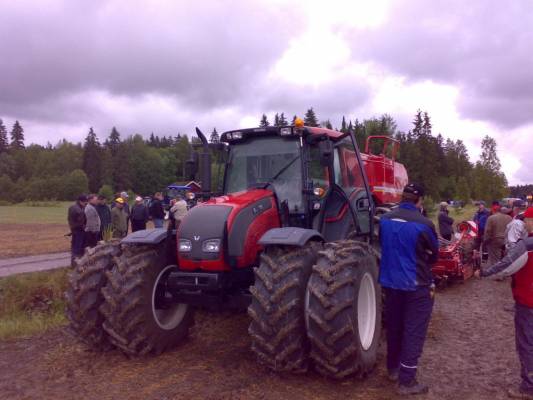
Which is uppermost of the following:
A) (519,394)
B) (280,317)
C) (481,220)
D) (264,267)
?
(264,267)

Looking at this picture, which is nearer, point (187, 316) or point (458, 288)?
point (187, 316)

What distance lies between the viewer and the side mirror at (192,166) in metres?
6.61

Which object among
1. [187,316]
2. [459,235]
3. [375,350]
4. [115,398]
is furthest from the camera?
[459,235]

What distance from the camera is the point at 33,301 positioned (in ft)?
29.0

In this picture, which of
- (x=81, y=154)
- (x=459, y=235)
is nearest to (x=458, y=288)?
(x=459, y=235)

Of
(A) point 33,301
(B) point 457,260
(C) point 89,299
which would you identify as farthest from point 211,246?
(B) point 457,260

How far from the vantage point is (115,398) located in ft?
14.8

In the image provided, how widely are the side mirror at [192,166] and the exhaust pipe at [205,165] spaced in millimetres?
184

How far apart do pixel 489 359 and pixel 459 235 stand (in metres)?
5.99

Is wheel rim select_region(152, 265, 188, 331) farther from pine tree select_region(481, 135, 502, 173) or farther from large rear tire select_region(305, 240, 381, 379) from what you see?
pine tree select_region(481, 135, 502, 173)

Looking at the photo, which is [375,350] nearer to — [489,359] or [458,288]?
[489,359]

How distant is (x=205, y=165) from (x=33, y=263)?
8109 millimetres

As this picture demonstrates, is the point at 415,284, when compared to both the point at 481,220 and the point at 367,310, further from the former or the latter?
the point at 481,220

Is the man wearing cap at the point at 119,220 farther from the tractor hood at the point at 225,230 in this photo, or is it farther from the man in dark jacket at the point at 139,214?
the tractor hood at the point at 225,230
